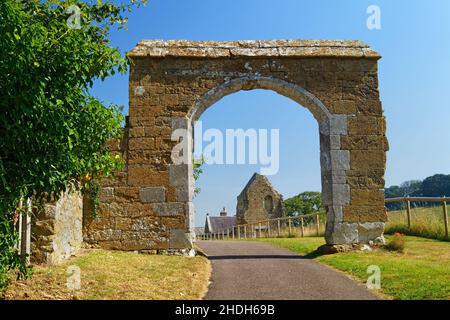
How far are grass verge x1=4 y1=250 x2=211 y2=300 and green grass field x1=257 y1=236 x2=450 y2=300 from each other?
2.62 metres

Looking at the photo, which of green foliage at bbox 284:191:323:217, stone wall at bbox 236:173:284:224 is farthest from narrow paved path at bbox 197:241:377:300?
green foliage at bbox 284:191:323:217

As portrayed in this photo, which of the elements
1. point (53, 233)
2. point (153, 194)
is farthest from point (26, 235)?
point (153, 194)

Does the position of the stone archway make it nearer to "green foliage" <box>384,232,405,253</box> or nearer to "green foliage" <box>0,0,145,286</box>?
"green foliage" <box>384,232,405,253</box>

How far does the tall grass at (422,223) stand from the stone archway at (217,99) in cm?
331

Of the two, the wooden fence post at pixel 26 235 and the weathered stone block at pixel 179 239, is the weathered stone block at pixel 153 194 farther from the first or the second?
the wooden fence post at pixel 26 235

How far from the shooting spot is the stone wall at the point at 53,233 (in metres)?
6.88

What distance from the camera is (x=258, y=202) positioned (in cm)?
3119

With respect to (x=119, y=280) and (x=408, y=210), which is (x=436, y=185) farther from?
(x=119, y=280)

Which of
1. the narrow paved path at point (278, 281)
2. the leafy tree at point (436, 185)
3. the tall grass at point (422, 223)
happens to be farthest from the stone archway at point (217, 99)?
the leafy tree at point (436, 185)

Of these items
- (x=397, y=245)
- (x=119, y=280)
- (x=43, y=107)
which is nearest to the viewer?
(x=43, y=107)

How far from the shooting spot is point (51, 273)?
250 inches

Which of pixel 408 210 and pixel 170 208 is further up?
pixel 170 208

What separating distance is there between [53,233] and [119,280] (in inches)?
53.3
